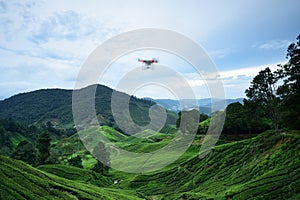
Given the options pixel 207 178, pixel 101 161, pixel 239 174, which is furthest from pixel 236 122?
pixel 101 161

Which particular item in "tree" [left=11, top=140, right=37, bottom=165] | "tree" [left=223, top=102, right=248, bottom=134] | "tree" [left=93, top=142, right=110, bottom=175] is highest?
"tree" [left=223, top=102, right=248, bottom=134]

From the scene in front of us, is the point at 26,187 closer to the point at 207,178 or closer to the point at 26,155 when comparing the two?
the point at 207,178

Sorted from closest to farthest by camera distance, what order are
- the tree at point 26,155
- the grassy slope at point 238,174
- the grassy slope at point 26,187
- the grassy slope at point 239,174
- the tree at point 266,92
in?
the grassy slope at point 26,187 → the grassy slope at point 239,174 → the grassy slope at point 238,174 → the tree at point 266,92 → the tree at point 26,155

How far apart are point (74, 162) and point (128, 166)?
2241 cm

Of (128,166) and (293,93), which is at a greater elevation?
(293,93)

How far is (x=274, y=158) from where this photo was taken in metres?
42.4

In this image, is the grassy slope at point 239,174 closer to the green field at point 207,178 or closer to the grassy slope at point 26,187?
the green field at point 207,178

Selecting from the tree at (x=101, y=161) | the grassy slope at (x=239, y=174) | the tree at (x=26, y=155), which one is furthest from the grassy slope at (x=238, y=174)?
the tree at (x=26, y=155)

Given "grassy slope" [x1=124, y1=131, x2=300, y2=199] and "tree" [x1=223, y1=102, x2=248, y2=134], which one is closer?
"grassy slope" [x1=124, y1=131, x2=300, y2=199]

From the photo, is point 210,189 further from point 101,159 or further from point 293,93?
point 101,159

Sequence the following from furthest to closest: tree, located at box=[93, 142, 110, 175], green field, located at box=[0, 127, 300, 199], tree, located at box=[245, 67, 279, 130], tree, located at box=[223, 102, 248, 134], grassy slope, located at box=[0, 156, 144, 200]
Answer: tree, located at box=[223, 102, 248, 134] → tree, located at box=[93, 142, 110, 175] → tree, located at box=[245, 67, 279, 130] → green field, located at box=[0, 127, 300, 199] → grassy slope, located at box=[0, 156, 144, 200]

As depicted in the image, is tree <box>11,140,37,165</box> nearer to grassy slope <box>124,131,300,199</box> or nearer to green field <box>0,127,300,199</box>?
green field <box>0,127,300,199</box>

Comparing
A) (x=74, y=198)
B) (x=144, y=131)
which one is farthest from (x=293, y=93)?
(x=144, y=131)

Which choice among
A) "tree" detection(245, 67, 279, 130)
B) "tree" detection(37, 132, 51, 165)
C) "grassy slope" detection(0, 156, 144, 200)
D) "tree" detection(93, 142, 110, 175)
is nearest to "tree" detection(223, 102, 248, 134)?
"tree" detection(245, 67, 279, 130)
